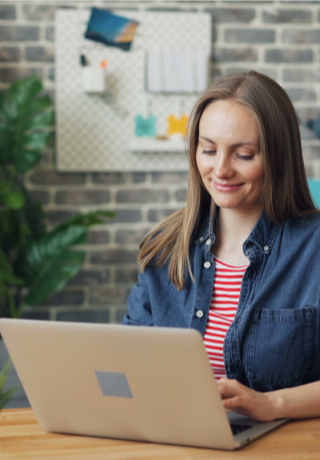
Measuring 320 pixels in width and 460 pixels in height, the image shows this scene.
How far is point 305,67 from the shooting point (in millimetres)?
3178

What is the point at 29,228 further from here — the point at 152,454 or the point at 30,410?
the point at 152,454

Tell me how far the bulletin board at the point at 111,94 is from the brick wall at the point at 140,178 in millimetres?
53

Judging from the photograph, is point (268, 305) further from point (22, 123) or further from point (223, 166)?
point (22, 123)

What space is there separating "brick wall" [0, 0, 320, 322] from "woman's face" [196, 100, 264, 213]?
1.77m

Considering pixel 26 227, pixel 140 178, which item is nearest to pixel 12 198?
pixel 26 227

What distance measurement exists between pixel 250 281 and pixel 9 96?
1.86 metres

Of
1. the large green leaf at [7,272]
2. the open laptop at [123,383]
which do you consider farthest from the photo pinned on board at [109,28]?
the open laptop at [123,383]

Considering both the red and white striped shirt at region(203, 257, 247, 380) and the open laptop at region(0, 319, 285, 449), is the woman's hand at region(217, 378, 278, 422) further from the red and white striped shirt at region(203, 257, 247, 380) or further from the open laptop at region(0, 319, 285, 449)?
the red and white striped shirt at region(203, 257, 247, 380)

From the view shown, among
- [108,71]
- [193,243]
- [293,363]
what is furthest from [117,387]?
[108,71]

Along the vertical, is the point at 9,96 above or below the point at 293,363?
above

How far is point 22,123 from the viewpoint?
282 centimetres

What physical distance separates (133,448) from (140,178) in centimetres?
225

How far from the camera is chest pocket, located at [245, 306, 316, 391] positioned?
1.26 meters

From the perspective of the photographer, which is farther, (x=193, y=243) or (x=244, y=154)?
(x=193, y=243)
